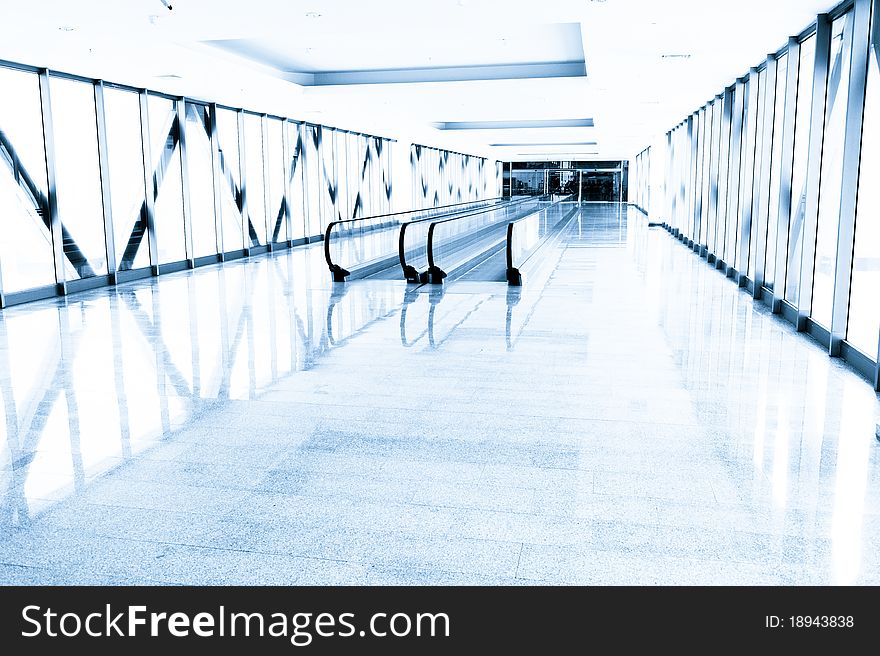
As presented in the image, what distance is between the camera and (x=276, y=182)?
2134cm

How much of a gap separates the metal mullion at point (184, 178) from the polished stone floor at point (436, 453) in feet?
23.4

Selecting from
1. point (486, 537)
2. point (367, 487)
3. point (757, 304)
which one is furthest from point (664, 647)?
point (757, 304)

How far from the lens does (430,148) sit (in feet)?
126

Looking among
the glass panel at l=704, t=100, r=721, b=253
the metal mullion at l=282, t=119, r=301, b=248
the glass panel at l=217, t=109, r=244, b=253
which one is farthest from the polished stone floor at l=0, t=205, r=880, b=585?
the metal mullion at l=282, t=119, r=301, b=248

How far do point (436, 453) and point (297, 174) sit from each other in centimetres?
1946

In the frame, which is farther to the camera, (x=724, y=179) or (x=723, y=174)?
(x=723, y=174)

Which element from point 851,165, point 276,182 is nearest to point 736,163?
point 851,165

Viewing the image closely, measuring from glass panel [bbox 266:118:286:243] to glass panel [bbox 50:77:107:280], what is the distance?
14.3 feet

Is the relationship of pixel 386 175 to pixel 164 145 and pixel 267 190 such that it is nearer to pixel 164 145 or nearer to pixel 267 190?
pixel 267 190

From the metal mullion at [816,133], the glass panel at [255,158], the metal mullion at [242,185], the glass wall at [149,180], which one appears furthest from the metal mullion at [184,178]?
the metal mullion at [816,133]

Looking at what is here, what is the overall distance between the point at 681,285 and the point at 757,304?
192 centimetres

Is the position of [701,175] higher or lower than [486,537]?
higher

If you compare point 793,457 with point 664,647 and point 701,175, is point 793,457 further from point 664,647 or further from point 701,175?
point 701,175

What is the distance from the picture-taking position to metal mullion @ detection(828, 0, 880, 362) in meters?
7.02
